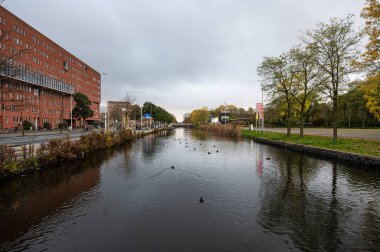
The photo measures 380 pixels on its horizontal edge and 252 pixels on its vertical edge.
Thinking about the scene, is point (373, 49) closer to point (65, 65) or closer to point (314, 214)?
point (314, 214)

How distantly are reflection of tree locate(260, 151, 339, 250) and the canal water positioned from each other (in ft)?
0.12

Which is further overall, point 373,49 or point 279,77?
point 279,77

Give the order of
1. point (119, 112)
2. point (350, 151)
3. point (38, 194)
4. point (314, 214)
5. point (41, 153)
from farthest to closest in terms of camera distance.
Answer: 1. point (119, 112)
2. point (350, 151)
3. point (41, 153)
4. point (38, 194)
5. point (314, 214)

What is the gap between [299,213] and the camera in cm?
952

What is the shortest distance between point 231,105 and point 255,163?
147 meters

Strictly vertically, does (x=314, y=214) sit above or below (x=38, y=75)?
below

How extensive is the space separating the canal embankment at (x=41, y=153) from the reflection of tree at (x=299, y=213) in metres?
15.0

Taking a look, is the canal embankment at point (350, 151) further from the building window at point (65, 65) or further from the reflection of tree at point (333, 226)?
the building window at point (65, 65)

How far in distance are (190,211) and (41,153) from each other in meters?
13.8

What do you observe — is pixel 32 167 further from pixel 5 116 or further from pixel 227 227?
pixel 5 116

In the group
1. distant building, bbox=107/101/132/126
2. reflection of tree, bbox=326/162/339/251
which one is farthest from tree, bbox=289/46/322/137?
distant building, bbox=107/101/132/126

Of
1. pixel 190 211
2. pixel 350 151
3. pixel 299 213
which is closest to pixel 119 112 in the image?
pixel 350 151

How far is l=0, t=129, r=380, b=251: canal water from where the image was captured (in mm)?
7285

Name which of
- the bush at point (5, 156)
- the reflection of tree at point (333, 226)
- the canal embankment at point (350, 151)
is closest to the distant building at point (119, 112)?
the bush at point (5, 156)
